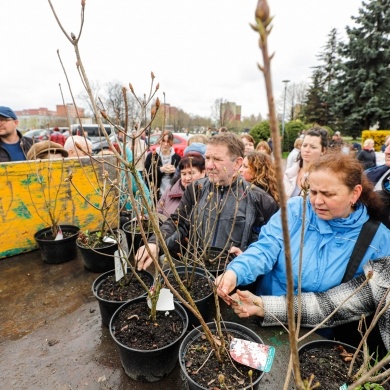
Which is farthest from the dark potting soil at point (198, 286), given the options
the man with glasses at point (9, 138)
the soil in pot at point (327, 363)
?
the man with glasses at point (9, 138)

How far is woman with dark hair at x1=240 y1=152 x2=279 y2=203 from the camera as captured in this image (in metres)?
2.91

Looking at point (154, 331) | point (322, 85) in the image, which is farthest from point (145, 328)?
point (322, 85)

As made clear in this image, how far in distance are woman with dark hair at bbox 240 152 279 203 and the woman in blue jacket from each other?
113cm

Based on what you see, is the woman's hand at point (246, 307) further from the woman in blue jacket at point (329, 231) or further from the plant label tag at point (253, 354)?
the plant label tag at point (253, 354)

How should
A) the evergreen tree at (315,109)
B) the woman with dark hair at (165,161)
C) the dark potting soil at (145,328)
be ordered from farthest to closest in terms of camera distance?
the evergreen tree at (315,109)
the woman with dark hair at (165,161)
the dark potting soil at (145,328)

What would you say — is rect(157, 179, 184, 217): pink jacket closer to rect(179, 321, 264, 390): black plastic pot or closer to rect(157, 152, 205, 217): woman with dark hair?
rect(157, 152, 205, 217): woman with dark hair

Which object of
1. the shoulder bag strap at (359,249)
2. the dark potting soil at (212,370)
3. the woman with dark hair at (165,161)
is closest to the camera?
the dark potting soil at (212,370)

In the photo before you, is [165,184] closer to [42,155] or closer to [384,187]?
[42,155]

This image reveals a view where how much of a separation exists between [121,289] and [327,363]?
1.29 metres

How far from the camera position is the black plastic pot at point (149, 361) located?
50.2 inches

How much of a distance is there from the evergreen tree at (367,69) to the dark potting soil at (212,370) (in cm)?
2184

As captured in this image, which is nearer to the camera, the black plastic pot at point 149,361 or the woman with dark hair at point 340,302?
Answer: the black plastic pot at point 149,361

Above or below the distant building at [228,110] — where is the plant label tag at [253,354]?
below

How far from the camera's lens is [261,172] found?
3.04 meters
